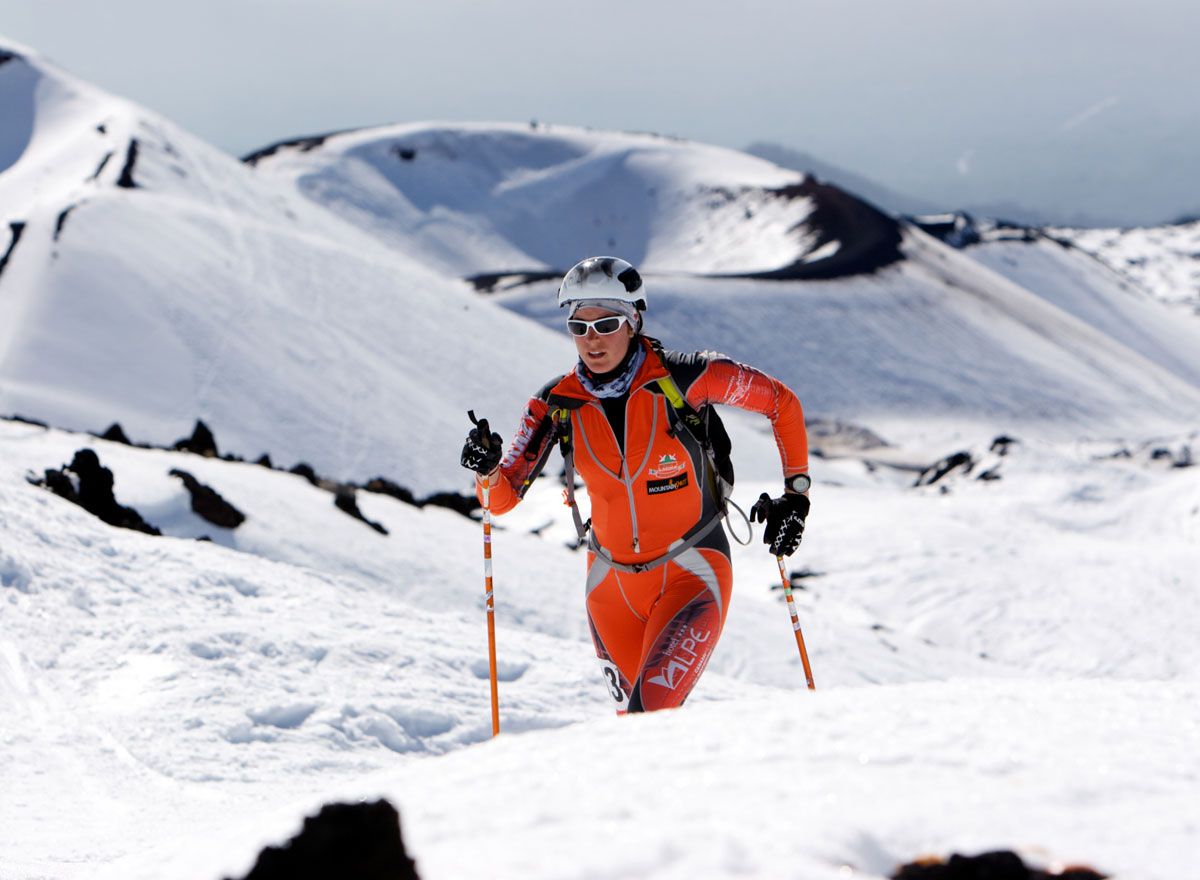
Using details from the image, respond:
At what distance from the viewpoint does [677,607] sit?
258 inches

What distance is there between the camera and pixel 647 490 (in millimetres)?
6828

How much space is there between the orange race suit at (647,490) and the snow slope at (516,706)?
3.72 ft

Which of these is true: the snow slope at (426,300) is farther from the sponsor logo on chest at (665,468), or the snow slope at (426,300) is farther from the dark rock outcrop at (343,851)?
the dark rock outcrop at (343,851)

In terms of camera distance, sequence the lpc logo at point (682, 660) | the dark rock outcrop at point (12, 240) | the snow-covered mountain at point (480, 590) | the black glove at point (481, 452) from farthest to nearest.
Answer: the dark rock outcrop at point (12, 240) → the black glove at point (481, 452) → the lpc logo at point (682, 660) → the snow-covered mountain at point (480, 590)

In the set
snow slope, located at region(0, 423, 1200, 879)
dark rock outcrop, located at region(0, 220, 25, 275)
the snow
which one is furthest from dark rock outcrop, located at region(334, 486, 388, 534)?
the snow

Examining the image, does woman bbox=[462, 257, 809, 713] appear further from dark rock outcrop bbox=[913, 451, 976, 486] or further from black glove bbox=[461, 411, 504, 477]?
dark rock outcrop bbox=[913, 451, 976, 486]

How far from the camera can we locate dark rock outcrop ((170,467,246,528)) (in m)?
13.9

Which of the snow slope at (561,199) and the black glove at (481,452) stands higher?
the snow slope at (561,199)

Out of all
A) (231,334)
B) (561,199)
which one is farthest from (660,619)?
(561,199)

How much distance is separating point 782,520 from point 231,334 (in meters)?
34.7

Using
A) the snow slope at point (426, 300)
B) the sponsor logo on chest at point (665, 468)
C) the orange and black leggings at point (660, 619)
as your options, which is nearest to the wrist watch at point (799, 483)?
the orange and black leggings at point (660, 619)

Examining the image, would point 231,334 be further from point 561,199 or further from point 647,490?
point 561,199

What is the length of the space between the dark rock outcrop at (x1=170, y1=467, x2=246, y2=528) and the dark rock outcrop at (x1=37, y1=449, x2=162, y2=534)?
781 millimetres

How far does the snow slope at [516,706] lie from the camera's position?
3213 mm
